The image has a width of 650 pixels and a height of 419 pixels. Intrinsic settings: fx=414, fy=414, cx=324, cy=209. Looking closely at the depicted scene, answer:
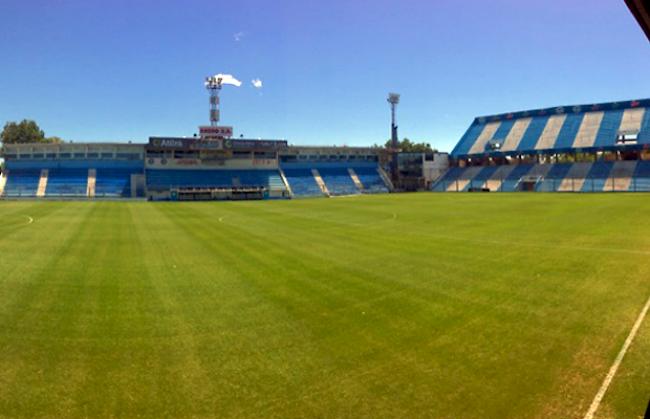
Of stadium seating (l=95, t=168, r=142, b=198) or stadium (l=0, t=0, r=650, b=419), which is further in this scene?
stadium seating (l=95, t=168, r=142, b=198)

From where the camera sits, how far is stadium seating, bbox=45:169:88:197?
218 feet

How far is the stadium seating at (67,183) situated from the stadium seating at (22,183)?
6.72 ft

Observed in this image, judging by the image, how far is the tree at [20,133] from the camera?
110 metres


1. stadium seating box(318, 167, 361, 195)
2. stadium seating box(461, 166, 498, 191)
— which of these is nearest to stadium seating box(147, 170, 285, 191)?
stadium seating box(318, 167, 361, 195)

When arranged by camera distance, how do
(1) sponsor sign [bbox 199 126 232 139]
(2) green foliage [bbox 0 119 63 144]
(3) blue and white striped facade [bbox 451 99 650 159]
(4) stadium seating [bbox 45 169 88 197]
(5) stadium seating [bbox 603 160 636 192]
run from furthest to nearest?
(2) green foliage [bbox 0 119 63 144]
(1) sponsor sign [bbox 199 126 232 139]
(3) blue and white striped facade [bbox 451 99 650 159]
(4) stadium seating [bbox 45 169 88 197]
(5) stadium seating [bbox 603 160 636 192]

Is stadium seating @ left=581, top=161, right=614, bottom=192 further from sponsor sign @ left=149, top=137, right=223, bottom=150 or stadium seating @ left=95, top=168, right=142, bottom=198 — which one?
stadium seating @ left=95, top=168, right=142, bottom=198

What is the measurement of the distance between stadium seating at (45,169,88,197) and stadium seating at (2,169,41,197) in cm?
205

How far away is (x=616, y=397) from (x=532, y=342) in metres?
1.83

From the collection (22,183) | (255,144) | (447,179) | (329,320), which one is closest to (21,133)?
(22,183)

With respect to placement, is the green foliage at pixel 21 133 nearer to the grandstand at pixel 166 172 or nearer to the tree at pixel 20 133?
the tree at pixel 20 133

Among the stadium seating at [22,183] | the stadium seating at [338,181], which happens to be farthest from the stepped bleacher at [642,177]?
the stadium seating at [22,183]

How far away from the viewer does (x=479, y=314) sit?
29.0 ft

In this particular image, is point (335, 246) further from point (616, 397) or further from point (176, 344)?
point (616, 397)

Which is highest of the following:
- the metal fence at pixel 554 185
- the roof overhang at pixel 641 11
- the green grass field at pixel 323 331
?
the roof overhang at pixel 641 11
